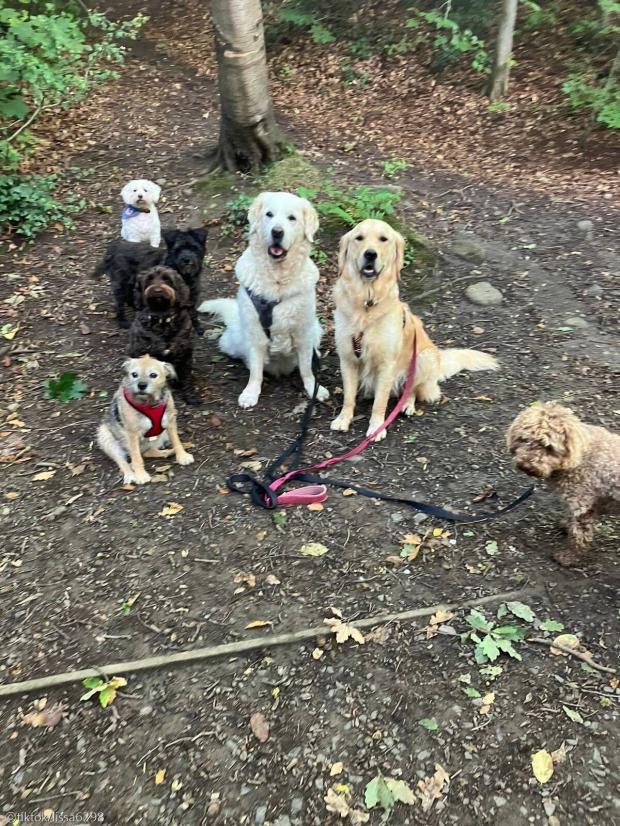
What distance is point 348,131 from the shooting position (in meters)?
10.7

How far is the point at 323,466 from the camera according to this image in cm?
436

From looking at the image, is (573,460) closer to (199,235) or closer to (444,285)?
(444,285)

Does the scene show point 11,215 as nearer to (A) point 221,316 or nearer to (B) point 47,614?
(A) point 221,316

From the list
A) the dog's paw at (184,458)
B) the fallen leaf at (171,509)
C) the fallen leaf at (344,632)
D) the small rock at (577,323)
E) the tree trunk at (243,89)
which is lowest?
the fallen leaf at (344,632)

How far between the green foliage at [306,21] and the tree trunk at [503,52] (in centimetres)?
400

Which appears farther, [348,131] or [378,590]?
[348,131]

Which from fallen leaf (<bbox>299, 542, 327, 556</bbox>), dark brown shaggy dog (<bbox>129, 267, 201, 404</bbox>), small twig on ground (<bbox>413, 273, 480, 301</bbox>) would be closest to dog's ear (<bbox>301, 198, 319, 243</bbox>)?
dark brown shaggy dog (<bbox>129, 267, 201, 404</bbox>)

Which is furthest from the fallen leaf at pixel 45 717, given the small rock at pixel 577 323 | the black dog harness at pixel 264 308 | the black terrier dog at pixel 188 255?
the small rock at pixel 577 323

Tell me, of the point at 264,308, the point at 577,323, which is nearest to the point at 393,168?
the point at 577,323

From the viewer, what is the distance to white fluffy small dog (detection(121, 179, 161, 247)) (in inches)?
251

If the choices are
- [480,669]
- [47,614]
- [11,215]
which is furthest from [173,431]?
[11,215]

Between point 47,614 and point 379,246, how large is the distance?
10.5 ft

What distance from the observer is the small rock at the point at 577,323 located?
6017mm

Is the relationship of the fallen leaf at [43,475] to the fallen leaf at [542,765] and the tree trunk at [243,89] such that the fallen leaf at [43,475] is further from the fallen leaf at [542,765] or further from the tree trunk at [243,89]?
the tree trunk at [243,89]
